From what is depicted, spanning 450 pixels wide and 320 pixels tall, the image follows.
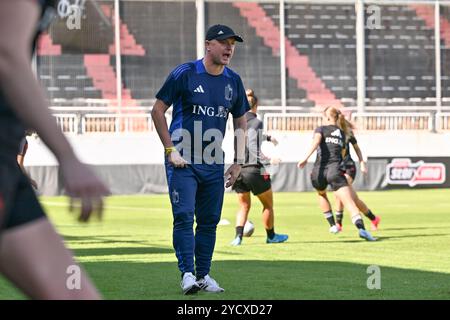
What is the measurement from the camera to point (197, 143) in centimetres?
998

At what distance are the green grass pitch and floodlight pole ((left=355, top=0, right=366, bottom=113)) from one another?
2370cm

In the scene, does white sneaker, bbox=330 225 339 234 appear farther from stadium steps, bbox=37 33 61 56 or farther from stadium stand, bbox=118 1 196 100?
stadium stand, bbox=118 1 196 100

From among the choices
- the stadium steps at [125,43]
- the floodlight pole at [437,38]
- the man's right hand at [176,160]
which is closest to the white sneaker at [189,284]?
the man's right hand at [176,160]

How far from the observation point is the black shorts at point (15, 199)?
3895 mm

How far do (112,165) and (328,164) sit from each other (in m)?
21.6

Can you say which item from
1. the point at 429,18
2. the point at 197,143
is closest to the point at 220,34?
the point at 197,143

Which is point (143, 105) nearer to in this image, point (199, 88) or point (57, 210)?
point (57, 210)

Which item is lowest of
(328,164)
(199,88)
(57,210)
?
(57,210)

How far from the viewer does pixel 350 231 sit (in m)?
19.3

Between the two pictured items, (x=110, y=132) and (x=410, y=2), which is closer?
(x=110, y=132)

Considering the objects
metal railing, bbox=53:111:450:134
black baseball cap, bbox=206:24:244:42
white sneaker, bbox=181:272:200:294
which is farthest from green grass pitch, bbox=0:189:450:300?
metal railing, bbox=53:111:450:134

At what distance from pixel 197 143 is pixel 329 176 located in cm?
797

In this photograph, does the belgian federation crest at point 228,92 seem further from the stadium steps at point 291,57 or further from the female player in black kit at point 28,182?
the stadium steps at point 291,57

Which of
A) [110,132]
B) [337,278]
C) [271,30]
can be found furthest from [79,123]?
[337,278]
